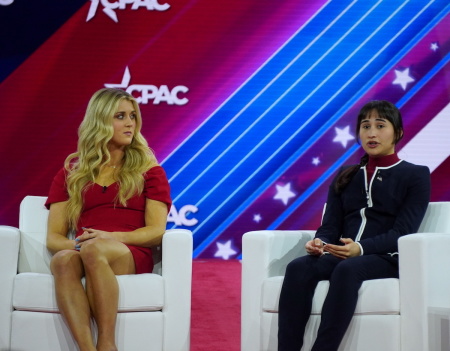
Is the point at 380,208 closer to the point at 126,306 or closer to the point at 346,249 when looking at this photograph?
the point at 346,249

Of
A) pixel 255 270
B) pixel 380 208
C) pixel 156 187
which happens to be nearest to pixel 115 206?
pixel 156 187

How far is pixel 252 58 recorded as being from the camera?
528cm

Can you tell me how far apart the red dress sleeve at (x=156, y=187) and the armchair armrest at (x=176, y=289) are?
0.89 feet

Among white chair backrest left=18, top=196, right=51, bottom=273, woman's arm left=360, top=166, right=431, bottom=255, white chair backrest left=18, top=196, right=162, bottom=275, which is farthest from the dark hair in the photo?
white chair backrest left=18, top=196, right=51, bottom=273

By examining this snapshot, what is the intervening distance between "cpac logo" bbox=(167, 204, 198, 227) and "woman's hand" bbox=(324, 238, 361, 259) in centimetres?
221

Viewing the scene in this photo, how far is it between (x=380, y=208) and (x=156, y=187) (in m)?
0.99

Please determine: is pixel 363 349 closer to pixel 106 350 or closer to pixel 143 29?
pixel 106 350

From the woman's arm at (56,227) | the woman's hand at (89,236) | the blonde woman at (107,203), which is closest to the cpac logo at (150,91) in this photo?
the blonde woman at (107,203)

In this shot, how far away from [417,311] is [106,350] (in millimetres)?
1196

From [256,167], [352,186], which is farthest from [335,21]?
[352,186]

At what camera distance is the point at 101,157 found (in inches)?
137

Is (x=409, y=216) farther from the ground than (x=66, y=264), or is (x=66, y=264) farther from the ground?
(x=409, y=216)

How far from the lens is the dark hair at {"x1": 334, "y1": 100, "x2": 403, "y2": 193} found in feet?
11.0

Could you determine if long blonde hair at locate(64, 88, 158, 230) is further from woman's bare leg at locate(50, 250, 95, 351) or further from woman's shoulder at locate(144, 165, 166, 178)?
woman's bare leg at locate(50, 250, 95, 351)
